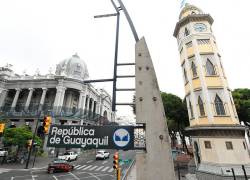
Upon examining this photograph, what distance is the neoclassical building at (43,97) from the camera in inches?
1358

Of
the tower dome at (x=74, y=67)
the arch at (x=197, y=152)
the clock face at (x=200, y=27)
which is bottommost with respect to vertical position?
the arch at (x=197, y=152)

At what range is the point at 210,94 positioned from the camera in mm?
14586

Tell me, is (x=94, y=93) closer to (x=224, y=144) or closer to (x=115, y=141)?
(x=224, y=144)

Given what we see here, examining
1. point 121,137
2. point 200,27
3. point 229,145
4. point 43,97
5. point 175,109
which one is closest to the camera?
point 121,137

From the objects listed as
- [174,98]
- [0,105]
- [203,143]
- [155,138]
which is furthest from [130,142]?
[0,105]

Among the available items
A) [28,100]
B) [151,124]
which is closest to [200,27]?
[151,124]

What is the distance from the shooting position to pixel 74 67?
44812 millimetres

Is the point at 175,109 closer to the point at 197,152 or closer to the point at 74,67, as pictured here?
the point at 197,152

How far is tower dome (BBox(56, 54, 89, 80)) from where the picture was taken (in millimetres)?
44019

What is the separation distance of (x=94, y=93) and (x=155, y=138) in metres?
41.9

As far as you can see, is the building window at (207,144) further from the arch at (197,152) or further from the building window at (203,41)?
the building window at (203,41)

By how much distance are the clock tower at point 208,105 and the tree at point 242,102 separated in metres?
11.3

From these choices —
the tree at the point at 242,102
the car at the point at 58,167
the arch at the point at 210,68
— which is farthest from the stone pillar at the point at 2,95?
the tree at the point at 242,102

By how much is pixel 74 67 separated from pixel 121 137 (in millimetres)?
44724
